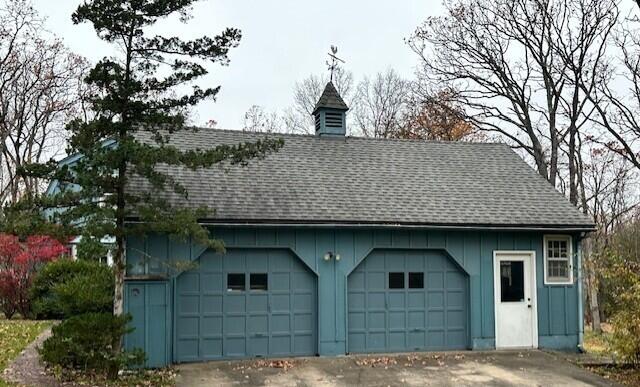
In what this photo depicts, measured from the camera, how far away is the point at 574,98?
69.9ft

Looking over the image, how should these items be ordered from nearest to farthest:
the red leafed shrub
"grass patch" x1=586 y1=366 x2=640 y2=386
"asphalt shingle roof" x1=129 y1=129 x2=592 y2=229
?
"grass patch" x1=586 y1=366 x2=640 y2=386 → "asphalt shingle roof" x1=129 y1=129 x2=592 y2=229 → the red leafed shrub

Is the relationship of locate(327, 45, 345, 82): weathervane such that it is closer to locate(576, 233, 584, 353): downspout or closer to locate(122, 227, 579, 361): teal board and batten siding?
locate(122, 227, 579, 361): teal board and batten siding

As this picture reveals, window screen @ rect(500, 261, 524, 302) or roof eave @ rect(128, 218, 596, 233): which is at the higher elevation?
roof eave @ rect(128, 218, 596, 233)

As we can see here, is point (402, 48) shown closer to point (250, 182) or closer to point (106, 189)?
point (250, 182)

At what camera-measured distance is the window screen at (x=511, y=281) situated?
1264 cm

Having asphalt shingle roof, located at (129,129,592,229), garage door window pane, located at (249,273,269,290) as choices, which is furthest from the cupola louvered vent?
garage door window pane, located at (249,273,269,290)

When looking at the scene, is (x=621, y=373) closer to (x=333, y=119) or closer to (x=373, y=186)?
(x=373, y=186)

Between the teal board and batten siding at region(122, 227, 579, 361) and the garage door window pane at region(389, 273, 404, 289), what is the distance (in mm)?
566

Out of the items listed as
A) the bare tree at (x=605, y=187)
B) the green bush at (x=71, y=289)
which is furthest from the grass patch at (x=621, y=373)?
the bare tree at (x=605, y=187)

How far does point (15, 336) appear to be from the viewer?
508 inches

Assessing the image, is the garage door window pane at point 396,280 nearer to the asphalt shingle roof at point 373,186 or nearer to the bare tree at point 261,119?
the asphalt shingle roof at point 373,186

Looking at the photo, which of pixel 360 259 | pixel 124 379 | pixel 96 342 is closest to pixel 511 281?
pixel 360 259

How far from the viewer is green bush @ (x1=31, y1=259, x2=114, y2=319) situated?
11.0 m

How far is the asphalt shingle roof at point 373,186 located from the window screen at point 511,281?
862 millimetres
